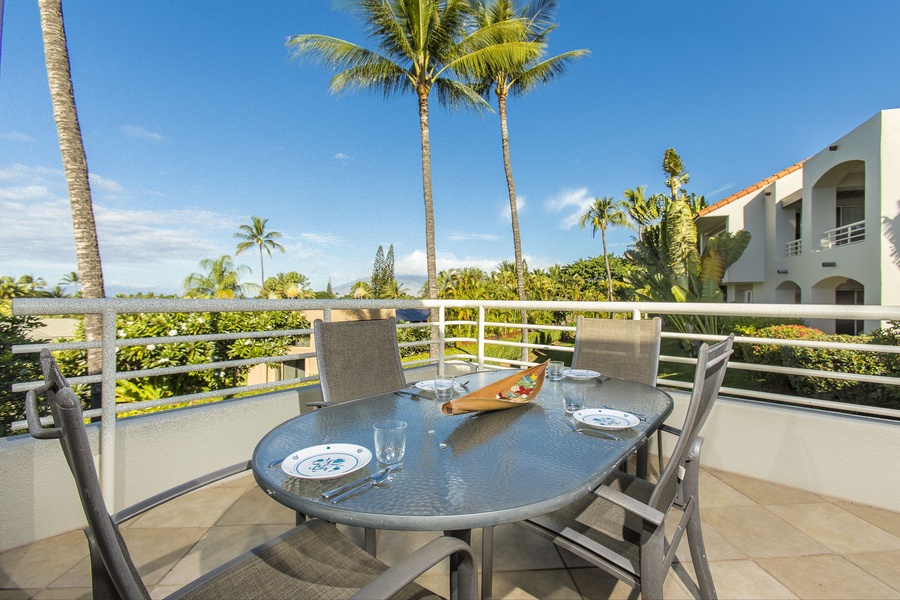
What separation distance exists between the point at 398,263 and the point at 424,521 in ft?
99.3

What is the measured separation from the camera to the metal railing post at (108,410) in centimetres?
209

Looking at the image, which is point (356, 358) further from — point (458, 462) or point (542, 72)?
point (542, 72)

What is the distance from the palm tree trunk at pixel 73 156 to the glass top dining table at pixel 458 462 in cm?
433

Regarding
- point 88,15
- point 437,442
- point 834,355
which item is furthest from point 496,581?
point 88,15

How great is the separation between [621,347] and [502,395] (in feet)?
3.99

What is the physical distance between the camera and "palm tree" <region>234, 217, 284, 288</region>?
1906 inches

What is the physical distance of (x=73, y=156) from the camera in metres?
4.48

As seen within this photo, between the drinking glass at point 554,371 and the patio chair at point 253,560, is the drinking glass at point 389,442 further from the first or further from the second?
the drinking glass at point 554,371

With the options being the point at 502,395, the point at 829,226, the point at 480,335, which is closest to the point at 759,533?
the point at 502,395

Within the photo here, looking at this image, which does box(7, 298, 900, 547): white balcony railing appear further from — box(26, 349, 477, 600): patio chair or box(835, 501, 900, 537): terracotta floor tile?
box(26, 349, 477, 600): patio chair

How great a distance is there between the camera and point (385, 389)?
246cm

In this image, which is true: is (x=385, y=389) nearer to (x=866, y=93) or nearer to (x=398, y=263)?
(x=866, y=93)

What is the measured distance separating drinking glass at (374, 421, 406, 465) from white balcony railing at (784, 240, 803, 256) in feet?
56.2

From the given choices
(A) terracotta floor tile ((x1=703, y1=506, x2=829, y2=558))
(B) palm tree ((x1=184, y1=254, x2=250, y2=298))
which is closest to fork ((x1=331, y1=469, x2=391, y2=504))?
(A) terracotta floor tile ((x1=703, y1=506, x2=829, y2=558))
